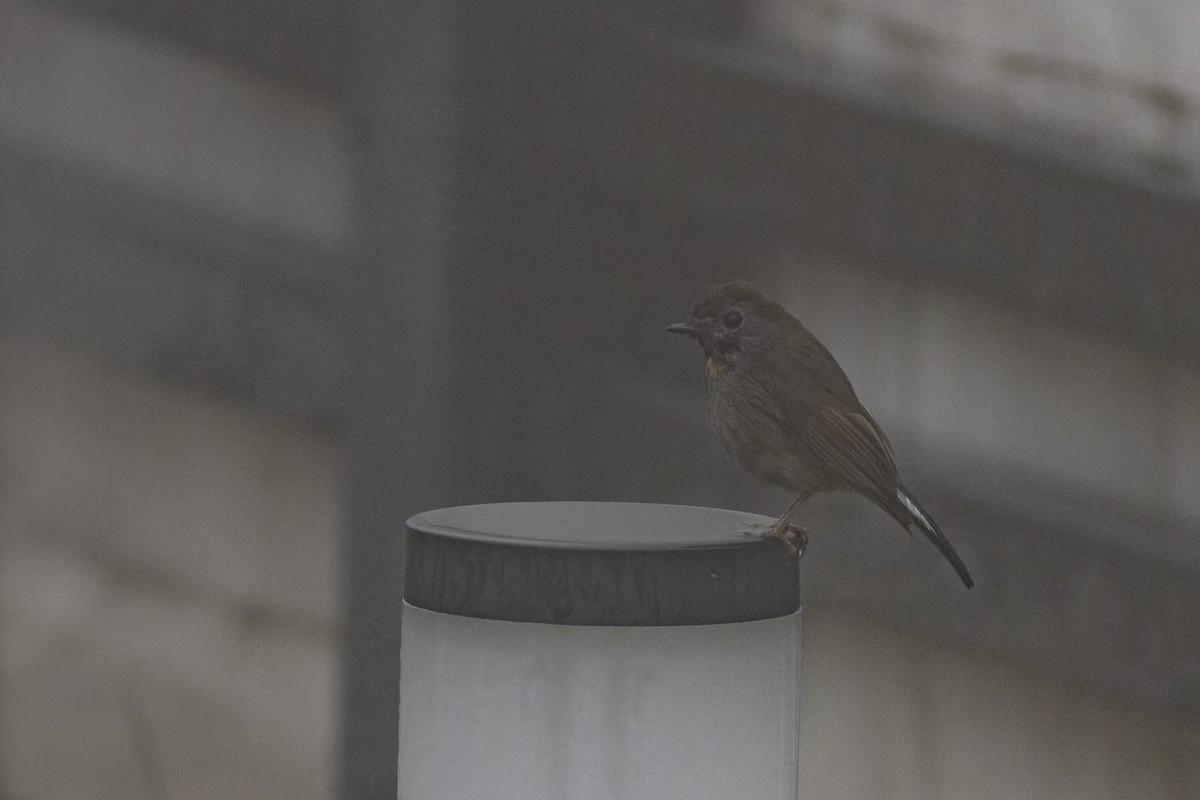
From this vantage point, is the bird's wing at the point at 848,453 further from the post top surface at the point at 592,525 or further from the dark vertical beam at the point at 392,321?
the dark vertical beam at the point at 392,321

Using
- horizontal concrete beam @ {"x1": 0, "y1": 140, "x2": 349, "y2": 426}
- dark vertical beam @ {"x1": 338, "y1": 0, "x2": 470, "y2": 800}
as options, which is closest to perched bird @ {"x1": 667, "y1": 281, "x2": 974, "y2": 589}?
dark vertical beam @ {"x1": 338, "y1": 0, "x2": 470, "y2": 800}

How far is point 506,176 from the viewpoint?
94.7 inches

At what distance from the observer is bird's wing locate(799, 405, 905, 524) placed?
1709 millimetres

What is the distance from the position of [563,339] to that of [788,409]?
29.6 inches

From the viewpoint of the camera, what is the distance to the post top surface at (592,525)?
130cm

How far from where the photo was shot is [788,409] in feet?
5.65

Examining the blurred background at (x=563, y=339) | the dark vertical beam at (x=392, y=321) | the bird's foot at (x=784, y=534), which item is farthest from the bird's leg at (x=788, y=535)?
the dark vertical beam at (x=392, y=321)

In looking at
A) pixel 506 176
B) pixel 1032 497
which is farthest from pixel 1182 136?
pixel 506 176

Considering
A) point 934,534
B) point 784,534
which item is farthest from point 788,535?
point 934,534

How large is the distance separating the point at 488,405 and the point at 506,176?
1.23ft

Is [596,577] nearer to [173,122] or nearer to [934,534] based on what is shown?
[934,534]

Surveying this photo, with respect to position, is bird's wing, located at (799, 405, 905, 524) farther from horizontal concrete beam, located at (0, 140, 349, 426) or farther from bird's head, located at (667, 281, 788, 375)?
horizontal concrete beam, located at (0, 140, 349, 426)

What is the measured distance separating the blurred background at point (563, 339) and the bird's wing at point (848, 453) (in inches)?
21.3

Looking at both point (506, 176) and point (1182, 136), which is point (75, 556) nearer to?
point (506, 176)
